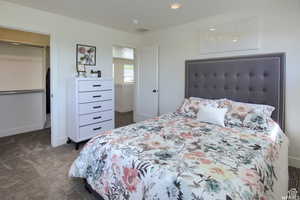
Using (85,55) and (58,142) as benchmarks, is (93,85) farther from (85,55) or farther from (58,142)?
(58,142)

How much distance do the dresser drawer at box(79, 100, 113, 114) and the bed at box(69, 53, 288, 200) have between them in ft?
4.39

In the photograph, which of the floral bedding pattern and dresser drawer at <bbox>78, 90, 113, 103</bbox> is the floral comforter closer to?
the floral bedding pattern

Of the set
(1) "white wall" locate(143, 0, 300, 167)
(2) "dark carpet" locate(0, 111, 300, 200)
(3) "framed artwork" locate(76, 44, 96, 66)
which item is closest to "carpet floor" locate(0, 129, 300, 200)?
(2) "dark carpet" locate(0, 111, 300, 200)

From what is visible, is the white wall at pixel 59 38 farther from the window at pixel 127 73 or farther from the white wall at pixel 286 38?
the window at pixel 127 73

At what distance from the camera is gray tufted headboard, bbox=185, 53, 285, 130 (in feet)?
8.21

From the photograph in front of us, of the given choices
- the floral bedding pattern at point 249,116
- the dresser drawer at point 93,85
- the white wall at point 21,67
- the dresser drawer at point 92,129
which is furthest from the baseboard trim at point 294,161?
the white wall at point 21,67

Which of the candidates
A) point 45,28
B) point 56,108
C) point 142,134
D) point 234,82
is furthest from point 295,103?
point 45,28

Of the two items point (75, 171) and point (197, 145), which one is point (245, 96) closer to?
point (197, 145)

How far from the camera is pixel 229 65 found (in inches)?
115

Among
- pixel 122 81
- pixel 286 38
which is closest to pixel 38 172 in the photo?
pixel 286 38

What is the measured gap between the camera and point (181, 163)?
51.3 inches

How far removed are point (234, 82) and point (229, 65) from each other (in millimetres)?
295

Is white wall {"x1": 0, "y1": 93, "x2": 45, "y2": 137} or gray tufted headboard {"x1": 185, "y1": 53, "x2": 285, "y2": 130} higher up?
gray tufted headboard {"x1": 185, "y1": 53, "x2": 285, "y2": 130}

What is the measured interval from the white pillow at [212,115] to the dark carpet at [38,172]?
1080 mm
